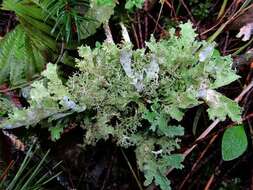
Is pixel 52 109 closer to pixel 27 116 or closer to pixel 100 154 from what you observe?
pixel 27 116

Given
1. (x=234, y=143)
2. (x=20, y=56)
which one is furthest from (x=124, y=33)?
(x=234, y=143)

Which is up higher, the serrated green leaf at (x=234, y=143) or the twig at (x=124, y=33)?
the twig at (x=124, y=33)

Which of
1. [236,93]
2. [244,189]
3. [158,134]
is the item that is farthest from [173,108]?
[244,189]

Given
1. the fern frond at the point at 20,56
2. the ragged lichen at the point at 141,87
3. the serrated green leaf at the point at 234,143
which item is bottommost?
the serrated green leaf at the point at 234,143

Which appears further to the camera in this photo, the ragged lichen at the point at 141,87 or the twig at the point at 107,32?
the twig at the point at 107,32


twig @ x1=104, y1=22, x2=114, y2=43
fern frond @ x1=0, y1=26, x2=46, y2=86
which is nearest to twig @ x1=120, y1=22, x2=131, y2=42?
twig @ x1=104, y1=22, x2=114, y2=43

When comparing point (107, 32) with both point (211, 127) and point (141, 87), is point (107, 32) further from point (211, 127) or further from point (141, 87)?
point (211, 127)

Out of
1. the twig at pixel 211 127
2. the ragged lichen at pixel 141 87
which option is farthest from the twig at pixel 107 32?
the twig at pixel 211 127

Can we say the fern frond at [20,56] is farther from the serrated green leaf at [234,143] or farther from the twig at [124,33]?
the serrated green leaf at [234,143]
